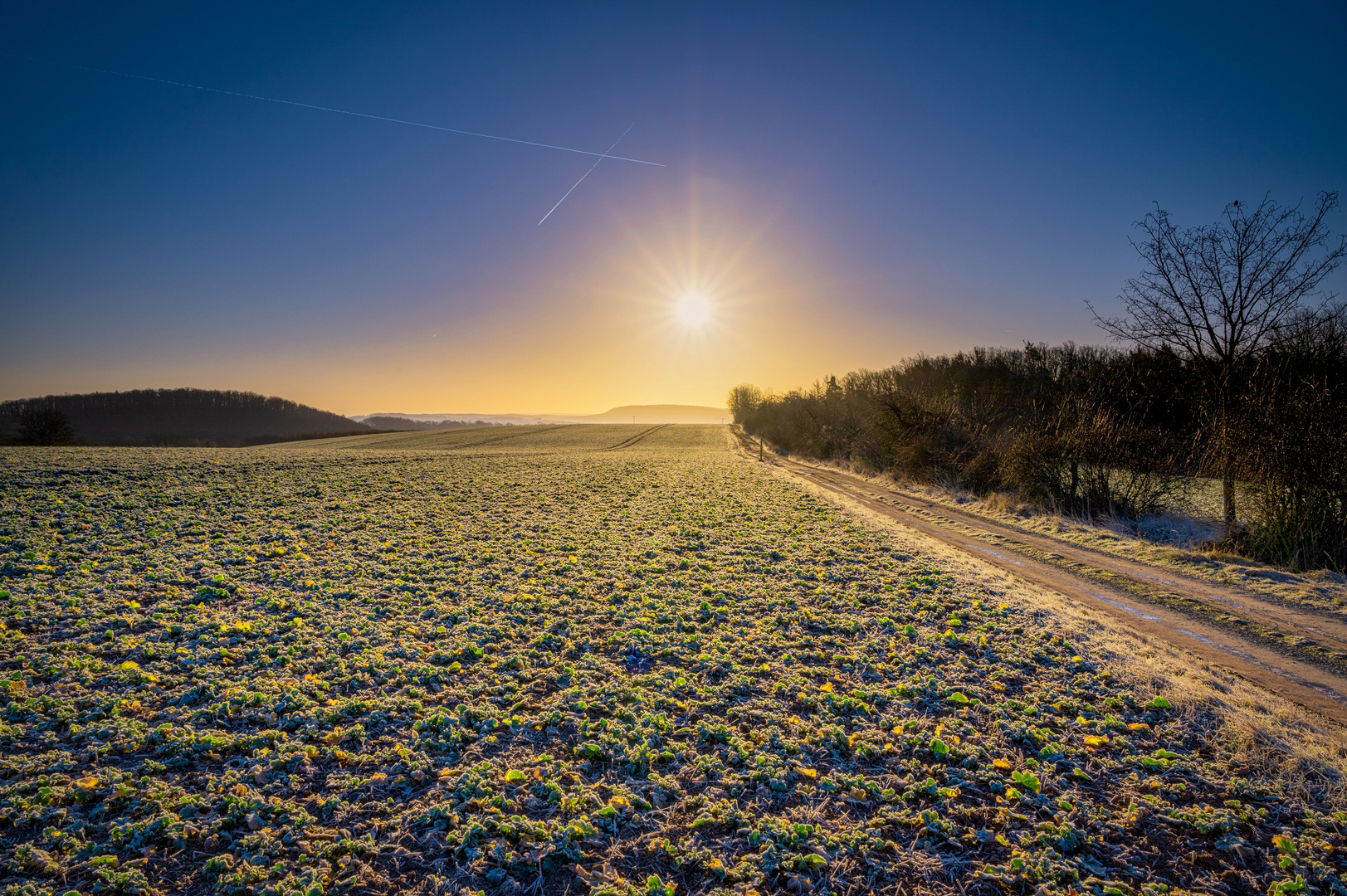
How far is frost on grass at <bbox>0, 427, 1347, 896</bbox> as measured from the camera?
3.18m

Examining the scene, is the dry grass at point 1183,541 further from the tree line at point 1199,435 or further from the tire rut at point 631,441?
the tire rut at point 631,441

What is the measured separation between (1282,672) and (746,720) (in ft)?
21.4

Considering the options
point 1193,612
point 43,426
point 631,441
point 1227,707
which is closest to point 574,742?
point 1227,707

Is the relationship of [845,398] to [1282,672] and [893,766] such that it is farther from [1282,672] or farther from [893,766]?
[893,766]

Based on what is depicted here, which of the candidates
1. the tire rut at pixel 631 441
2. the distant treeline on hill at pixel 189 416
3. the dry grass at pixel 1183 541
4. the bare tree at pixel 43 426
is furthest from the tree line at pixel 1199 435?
the distant treeline on hill at pixel 189 416

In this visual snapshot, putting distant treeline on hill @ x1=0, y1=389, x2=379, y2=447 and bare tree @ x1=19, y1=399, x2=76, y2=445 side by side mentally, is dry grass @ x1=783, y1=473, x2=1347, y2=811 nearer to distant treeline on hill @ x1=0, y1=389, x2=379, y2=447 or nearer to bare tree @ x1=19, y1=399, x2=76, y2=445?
bare tree @ x1=19, y1=399, x2=76, y2=445

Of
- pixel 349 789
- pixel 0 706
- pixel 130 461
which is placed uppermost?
pixel 130 461

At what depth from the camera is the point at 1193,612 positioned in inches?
308

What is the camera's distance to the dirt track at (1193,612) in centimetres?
579

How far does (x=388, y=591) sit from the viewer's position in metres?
7.86

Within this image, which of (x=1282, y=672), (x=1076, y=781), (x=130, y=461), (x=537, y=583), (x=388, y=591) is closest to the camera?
(x=1076, y=781)

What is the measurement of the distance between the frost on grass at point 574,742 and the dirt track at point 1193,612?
1.86 meters

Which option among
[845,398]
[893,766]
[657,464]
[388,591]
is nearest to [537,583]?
[388,591]

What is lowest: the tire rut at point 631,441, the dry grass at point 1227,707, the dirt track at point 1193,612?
the dirt track at point 1193,612
